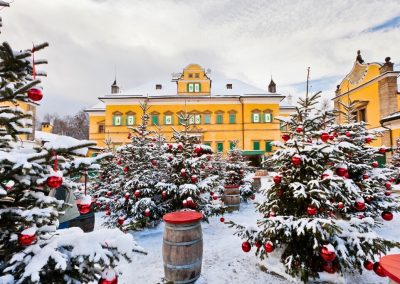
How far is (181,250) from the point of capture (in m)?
3.89

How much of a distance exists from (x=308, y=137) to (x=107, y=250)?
3.92 meters

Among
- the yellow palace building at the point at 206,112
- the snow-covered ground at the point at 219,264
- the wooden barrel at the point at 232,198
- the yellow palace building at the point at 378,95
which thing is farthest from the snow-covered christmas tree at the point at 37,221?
the yellow palace building at the point at 206,112

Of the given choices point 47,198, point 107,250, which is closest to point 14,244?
point 47,198

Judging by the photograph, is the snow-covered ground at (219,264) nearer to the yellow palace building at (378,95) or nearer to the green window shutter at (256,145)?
the yellow palace building at (378,95)

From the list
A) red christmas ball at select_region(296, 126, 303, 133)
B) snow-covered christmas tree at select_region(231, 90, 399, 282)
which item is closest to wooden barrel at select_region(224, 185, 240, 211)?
snow-covered christmas tree at select_region(231, 90, 399, 282)

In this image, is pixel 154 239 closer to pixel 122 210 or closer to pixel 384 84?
pixel 122 210

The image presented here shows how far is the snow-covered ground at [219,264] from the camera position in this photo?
13.7 ft

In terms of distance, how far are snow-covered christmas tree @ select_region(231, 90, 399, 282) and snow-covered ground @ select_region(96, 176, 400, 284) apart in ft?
1.18

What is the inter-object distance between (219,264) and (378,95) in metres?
21.0

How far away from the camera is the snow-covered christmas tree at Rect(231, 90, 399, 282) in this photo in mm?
3641

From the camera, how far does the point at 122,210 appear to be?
286 inches

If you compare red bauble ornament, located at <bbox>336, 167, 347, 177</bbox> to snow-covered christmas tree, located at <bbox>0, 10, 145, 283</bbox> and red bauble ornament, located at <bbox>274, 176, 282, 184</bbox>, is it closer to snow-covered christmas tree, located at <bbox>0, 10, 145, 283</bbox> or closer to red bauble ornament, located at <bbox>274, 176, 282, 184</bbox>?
red bauble ornament, located at <bbox>274, 176, 282, 184</bbox>

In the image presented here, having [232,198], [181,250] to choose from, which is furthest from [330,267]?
[232,198]

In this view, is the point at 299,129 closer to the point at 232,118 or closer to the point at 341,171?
the point at 341,171
